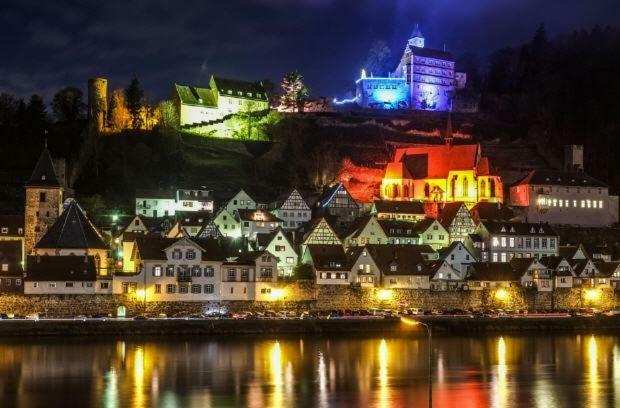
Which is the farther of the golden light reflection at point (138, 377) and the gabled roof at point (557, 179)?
the gabled roof at point (557, 179)

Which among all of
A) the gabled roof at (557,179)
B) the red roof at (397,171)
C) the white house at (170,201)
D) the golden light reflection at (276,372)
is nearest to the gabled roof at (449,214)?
the gabled roof at (557,179)

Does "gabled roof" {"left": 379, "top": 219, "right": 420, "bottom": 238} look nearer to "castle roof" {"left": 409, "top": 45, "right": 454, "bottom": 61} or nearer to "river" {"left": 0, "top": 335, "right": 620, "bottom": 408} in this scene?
"river" {"left": 0, "top": 335, "right": 620, "bottom": 408}

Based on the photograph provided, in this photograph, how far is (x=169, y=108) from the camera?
324 feet

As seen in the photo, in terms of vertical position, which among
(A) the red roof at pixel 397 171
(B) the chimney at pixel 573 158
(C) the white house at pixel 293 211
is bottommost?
(C) the white house at pixel 293 211

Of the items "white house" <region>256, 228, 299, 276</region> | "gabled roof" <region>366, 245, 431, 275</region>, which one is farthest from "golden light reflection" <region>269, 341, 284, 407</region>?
"gabled roof" <region>366, 245, 431, 275</region>

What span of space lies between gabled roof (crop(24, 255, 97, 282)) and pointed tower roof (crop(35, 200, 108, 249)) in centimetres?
353

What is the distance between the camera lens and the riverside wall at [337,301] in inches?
2272

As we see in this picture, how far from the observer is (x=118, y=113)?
96.6 m

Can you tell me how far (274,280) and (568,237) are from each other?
33322 millimetres

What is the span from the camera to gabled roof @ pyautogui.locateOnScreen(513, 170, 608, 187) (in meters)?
89.4

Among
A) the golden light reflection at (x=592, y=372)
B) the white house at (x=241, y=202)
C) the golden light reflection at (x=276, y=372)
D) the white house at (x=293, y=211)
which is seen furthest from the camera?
the white house at (x=293, y=211)

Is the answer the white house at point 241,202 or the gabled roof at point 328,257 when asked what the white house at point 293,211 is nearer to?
the white house at point 241,202

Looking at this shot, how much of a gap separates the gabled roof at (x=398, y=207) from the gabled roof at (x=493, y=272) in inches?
601

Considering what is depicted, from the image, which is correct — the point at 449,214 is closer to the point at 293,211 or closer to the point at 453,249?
the point at 453,249
